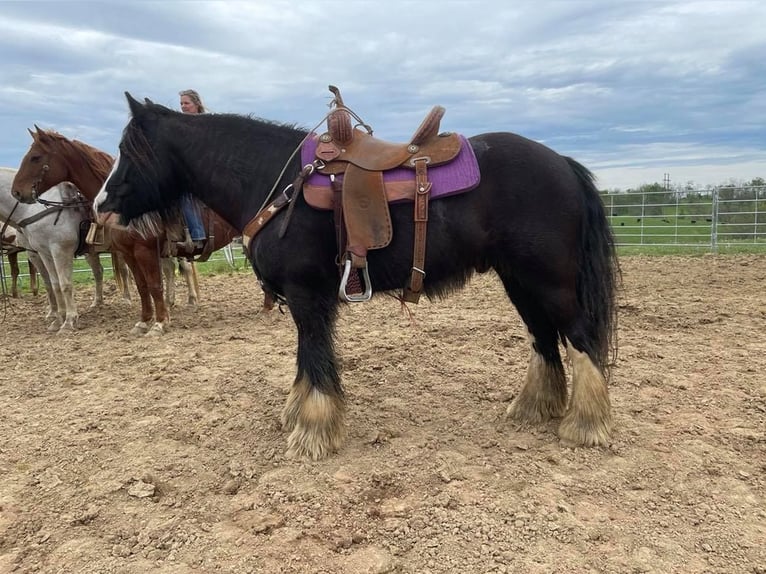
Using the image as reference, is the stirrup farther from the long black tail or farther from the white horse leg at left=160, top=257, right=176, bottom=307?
the white horse leg at left=160, top=257, right=176, bottom=307

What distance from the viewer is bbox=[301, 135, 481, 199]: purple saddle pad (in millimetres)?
2732

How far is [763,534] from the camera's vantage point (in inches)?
81.1

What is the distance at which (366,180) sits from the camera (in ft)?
8.95

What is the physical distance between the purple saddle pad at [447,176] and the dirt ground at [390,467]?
2.83 ft

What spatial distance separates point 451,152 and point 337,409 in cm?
162

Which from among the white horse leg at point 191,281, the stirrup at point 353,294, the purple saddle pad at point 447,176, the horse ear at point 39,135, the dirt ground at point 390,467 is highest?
the horse ear at point 39,135

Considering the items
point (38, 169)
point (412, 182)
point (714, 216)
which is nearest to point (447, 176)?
point (412, 182)

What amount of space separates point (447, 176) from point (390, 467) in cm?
161

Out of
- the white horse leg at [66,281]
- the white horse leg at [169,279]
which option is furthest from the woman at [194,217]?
the white horse leg at [66,281]

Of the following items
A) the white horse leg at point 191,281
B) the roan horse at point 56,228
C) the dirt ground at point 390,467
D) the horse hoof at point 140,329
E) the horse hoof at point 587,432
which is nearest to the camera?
the dirt ground at point 390,467

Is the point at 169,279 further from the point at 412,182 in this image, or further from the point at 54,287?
the point at 412,182

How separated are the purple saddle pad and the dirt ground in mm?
864

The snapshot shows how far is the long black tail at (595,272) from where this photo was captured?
2.87 meters

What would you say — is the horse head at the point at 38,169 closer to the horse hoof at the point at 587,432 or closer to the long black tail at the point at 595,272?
the long black tail at the point at 595,272
